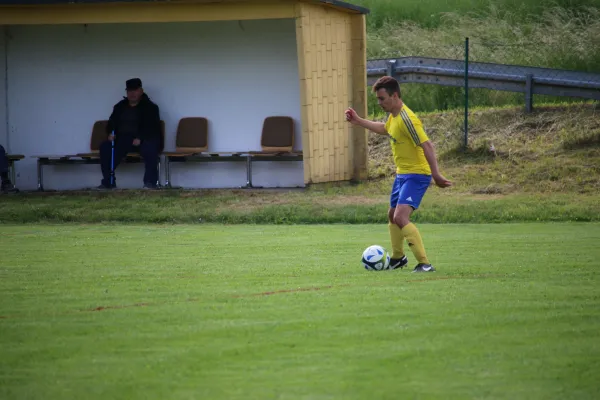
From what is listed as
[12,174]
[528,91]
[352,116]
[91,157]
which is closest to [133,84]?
[91,157]

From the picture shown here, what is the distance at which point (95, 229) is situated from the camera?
15.8 metres

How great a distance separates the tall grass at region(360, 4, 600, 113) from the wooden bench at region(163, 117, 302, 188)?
5.92 m

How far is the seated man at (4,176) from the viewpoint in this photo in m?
20.1

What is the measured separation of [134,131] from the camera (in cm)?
2012

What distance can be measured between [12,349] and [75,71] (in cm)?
1491

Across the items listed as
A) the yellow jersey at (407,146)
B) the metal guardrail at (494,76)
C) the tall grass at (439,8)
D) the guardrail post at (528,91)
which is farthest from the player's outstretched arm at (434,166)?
the tall grass at (439,8)

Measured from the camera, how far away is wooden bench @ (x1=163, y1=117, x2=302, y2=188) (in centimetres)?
2027

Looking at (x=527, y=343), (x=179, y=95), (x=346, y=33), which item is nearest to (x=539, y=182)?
(x=346, y=33)

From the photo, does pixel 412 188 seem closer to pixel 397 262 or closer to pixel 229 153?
pixel 397 262

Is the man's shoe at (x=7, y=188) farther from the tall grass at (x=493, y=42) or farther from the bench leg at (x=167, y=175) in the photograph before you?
the tall grass at (x=493, y=42)

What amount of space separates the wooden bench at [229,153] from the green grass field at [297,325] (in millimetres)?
7877

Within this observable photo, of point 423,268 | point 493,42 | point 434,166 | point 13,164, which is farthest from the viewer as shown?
point 493,42

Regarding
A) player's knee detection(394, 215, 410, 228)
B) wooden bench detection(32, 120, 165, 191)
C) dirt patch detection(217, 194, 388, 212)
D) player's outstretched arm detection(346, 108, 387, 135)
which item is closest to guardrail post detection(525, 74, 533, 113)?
dirt patch detection(217, 194, 388, 212)

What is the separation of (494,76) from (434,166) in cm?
1292
